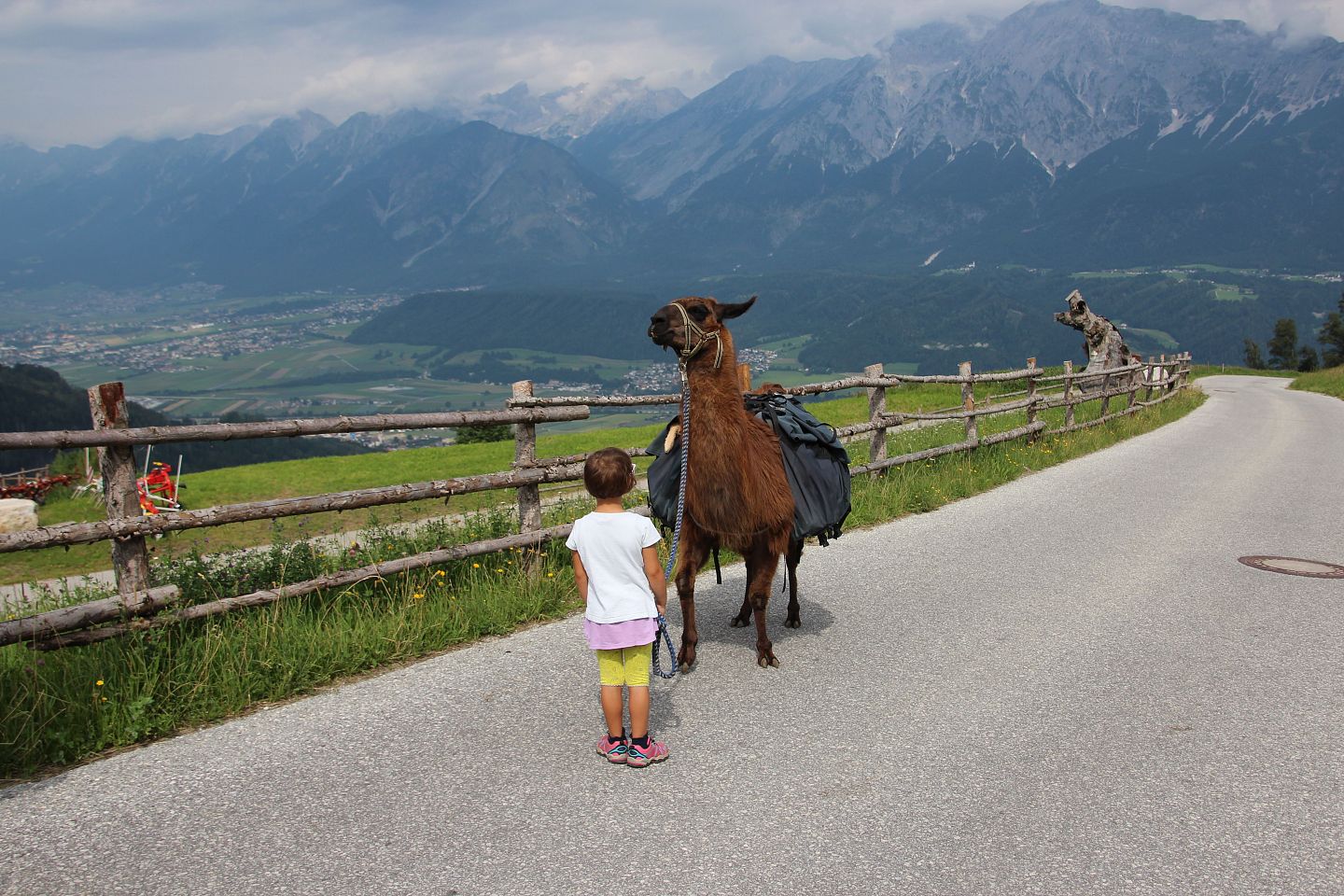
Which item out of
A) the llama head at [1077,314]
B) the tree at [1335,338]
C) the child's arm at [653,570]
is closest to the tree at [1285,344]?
the tree at [1335,338]

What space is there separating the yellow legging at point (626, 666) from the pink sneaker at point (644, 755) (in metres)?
0.30

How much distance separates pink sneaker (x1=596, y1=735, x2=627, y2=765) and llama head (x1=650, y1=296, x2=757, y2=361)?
224 centimetres

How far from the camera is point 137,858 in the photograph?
3859 mm

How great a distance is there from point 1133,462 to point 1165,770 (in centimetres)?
1231

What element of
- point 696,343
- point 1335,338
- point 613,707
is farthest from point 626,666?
point 1335,338

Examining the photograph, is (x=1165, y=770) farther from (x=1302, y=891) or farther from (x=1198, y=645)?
(x=1198, y=645)

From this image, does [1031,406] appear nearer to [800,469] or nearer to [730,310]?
[800,469]

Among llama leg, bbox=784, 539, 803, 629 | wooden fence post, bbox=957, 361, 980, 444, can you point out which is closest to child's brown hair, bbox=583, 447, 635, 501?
llama leg, bbox=784, 539, 803, 629

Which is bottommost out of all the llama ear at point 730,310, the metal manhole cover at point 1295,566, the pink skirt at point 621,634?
the metal manhole cover at point 1295,566

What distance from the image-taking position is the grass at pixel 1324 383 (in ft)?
132

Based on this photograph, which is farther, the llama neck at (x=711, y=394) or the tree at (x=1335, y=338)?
the tree at (x=1335, y=338)

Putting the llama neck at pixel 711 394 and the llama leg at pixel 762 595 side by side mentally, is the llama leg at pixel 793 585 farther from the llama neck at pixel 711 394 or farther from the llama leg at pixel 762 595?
the llama neck at pixel 711 394

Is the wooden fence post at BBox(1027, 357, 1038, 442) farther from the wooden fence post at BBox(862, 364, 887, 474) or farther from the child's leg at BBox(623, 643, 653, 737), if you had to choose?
the child's leg at BBox(623, 643, 653, 737)

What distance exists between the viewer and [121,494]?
553 centimetres
